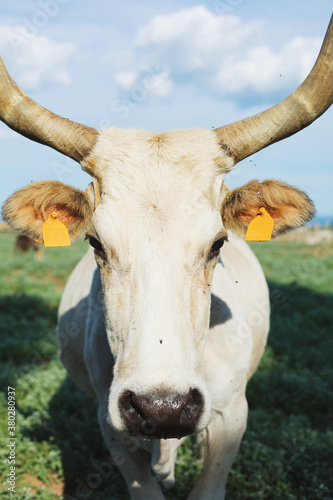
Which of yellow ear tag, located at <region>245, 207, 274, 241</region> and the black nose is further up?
yellow ear tag, located at <region>245, 207, 274, 241</region>

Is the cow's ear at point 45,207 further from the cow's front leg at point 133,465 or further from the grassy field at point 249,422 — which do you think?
the grassy field at point 249,422

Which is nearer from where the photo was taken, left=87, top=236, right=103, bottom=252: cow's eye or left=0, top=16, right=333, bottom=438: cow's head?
left=0, top=16, right=333, bottom=438: cow's head

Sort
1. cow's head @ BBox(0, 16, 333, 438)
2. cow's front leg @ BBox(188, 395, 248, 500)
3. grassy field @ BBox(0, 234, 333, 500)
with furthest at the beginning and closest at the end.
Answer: grassy field @ BBox(0, 234, 333, 500) → cow's front leg @ BBox(188, 395, 248, 500) → cow's head @ BBox(0, 16, 333, 438)

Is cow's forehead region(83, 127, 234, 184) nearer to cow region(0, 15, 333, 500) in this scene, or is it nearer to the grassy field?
cow region(0, 15, 333, 500)

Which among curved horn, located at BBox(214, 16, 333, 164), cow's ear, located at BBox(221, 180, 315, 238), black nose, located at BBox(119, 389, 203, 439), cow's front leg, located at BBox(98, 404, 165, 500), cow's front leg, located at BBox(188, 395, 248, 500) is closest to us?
black nose, located at BBox(119, 389, 203, 439)

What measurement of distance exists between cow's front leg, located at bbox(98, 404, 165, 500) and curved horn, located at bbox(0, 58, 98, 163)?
1.81m

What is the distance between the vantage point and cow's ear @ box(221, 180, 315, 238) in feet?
10.8

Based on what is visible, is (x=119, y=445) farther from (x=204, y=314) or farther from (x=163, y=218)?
(x=163, y=218)

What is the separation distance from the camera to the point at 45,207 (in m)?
3.41

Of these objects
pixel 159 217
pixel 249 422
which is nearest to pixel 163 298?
pixel 159 217

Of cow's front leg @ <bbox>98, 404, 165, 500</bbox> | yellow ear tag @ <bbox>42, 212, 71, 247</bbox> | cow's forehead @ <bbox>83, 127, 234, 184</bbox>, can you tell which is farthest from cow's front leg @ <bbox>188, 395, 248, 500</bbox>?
cow's forehead @ <bbox>83, 127, 234, 184</bbox>

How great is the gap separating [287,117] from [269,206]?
1.93 feet

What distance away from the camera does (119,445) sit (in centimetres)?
374

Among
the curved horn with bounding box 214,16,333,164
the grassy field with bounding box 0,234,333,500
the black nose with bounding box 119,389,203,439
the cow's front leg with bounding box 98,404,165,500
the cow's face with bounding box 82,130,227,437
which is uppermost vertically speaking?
the curved horn with bounding box 214,16,333,164
